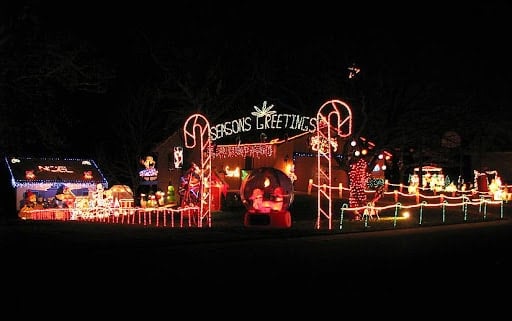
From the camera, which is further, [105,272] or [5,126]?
[5,126]

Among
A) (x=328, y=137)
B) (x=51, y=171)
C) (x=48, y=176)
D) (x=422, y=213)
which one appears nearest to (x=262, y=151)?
(x=422, y=213)

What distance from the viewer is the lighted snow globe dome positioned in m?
22.9

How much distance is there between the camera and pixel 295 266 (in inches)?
516

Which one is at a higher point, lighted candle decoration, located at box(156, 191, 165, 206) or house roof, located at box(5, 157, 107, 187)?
house roof, located at box(5, 157, 107, 187)

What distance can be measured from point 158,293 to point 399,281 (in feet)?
13.1

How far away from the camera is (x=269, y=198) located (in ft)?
75.6

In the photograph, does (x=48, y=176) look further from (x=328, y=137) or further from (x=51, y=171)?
(x=328, y=137)

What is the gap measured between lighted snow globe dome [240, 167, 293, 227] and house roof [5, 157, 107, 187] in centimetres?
1668

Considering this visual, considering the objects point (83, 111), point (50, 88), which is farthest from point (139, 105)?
point (50, 88)

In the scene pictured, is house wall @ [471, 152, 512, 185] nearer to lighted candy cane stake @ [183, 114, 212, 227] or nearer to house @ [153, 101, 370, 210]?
house @ [153, 101, 370, 210]

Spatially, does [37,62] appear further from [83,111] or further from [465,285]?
[83,111]

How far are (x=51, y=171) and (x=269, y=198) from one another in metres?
18.0

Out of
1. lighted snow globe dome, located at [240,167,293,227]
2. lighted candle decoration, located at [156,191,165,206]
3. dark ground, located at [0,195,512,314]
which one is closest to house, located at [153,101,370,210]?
lighted candle decoration, located at [156,191,165,206]

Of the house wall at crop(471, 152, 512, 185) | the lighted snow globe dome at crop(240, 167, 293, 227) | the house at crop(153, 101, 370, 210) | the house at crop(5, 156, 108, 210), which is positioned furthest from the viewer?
the house wall at crop(471, 152, 512, 185)
